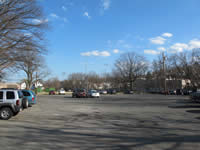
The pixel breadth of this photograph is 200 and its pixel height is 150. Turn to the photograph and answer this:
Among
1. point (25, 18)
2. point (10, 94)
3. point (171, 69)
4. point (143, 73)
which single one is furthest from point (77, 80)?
point (10, 94)

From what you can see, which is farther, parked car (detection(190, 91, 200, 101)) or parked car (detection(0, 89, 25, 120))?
parked car (detection(190, 91, 200, 101))

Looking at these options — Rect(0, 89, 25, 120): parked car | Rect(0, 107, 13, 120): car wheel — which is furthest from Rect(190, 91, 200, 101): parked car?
Rect(0, 107, 13, 120): car wheel

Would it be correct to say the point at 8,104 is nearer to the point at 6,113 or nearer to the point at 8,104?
the point at 8,104

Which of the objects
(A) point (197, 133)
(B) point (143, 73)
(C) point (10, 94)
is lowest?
(A) point (197, 133)

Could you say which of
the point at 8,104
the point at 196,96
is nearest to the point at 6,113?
the point at 8,104

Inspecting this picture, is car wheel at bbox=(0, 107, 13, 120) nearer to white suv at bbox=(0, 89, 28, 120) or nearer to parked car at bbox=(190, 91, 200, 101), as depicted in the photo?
white suv at bbox=(0, 89, 28, 120)

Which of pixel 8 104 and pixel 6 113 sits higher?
pixel 8 104

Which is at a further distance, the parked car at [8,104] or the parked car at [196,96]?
the parked car at [196,96]

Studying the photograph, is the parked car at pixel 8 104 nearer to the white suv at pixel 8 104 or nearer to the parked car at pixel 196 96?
the white suv at pixel 8 104

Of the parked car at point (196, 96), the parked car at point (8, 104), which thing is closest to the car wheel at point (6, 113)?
the parked car at point (8, 104)

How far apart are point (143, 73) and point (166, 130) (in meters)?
77.8

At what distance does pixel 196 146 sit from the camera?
20.8 ft

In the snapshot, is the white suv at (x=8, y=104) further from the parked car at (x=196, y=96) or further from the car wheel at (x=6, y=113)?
the parked car at (x=196, y=96)

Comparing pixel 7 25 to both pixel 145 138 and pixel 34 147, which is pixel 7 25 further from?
pixel 145 138
